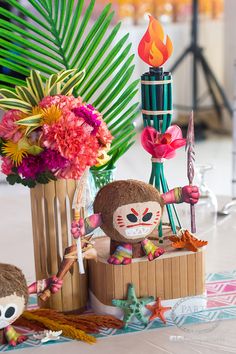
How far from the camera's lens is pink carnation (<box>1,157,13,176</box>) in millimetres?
1189

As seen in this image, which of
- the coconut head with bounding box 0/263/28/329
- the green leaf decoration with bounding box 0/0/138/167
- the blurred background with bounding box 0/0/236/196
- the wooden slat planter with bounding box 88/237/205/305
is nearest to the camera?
the coconut head with bounding box 0/263/28/329

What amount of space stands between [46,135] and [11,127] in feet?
0.25

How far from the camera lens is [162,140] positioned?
1268 mm

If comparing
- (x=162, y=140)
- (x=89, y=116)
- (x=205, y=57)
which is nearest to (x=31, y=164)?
(x=89, y=116)

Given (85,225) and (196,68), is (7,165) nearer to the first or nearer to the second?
(85,225)

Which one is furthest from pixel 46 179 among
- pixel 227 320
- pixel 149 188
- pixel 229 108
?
pixel 229 108

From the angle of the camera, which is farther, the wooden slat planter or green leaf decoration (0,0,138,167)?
green leaf decoration (0,0,138,167)

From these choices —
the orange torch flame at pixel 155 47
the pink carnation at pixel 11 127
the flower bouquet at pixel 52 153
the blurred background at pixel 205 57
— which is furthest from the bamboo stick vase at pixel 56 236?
the blurred background at pixel 205 57

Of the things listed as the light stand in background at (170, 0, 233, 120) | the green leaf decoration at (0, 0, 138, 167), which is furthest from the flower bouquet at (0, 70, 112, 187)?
the light stand in background at (170, 0, 233, 120)

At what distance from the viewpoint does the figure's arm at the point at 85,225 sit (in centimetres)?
116

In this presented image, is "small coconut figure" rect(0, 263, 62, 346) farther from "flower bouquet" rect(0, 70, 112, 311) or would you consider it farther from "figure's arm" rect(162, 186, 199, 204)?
"figure's arm" rect(162, 186, 199, 204)

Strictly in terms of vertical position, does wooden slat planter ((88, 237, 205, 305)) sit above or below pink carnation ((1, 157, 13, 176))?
below

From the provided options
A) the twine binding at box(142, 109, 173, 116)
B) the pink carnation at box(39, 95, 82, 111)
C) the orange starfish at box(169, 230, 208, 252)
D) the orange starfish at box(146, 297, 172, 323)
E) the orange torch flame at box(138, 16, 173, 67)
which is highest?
the orange torch flame at box(138, 16, 173, 67)

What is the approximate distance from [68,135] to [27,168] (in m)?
0.09
